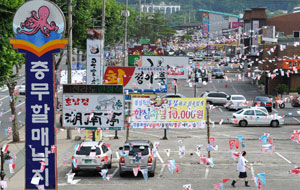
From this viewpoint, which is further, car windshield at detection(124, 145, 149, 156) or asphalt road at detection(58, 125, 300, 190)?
car windshield at detection(124, 145, 149, 156)

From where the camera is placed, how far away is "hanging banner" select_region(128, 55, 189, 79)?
47.7m

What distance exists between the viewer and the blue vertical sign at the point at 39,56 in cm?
1780

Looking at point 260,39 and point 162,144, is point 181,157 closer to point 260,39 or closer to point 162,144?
point 162,144

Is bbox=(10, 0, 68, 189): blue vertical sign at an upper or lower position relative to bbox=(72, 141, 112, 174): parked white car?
upper

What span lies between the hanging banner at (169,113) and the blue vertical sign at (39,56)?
52.1 feet

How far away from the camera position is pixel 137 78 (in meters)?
42.2

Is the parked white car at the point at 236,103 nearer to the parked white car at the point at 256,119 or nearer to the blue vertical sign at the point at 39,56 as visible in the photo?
the parked white car at the point at 256,119

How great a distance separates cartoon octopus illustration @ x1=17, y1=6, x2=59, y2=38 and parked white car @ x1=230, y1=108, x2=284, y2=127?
27.7 m

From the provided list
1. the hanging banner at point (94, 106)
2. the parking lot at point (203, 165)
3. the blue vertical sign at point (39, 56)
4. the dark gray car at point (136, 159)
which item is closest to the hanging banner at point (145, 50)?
the parking lot at point (203, 165)

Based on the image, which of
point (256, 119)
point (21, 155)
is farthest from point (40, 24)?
point (256, 119)

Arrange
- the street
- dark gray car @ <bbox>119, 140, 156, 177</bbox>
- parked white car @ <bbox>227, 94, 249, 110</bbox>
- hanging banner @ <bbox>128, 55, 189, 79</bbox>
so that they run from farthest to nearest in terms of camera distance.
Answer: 1. parked white car @ <bbox>227, 94, 249, 110</bbox>
2. hanging banner @ <bbox>128, 55, 189, 79</bbox>
3. dark gray car @ <bbox>119, 140, 156, 177</bbox>
4. the street

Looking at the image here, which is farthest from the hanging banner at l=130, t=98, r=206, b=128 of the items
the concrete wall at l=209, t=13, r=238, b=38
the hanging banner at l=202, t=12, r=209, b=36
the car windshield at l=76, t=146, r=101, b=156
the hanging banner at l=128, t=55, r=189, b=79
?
the concrete wall at l=209, t=13, r=238, b=38

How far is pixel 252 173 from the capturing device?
26.7 metres

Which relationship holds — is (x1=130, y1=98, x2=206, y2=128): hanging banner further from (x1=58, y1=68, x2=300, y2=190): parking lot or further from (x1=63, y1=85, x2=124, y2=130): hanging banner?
(x1=63, y1=85, x2=124, y2=130): hanging banner
